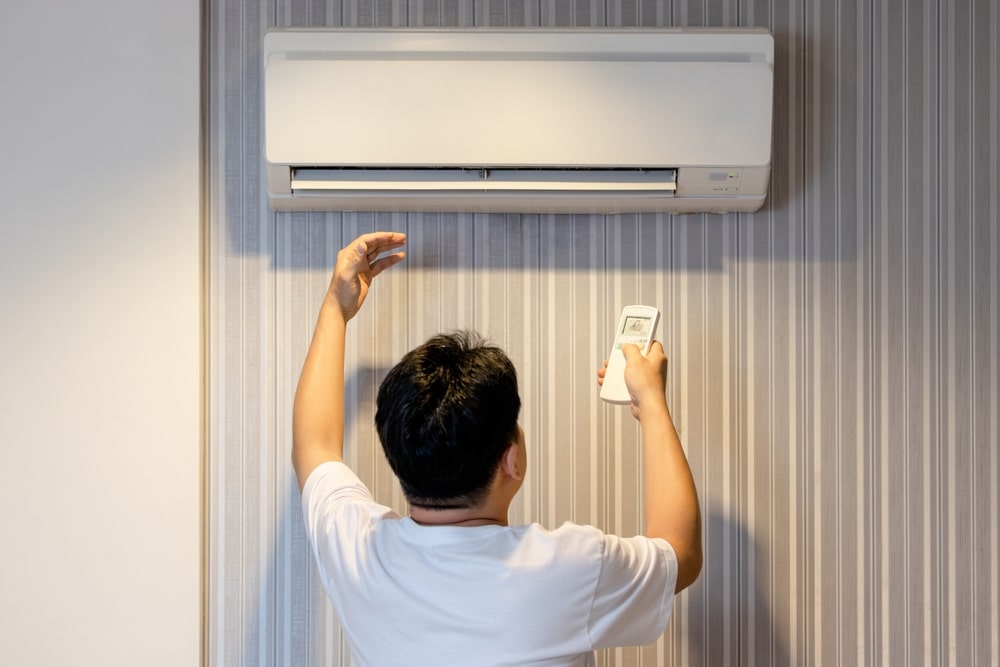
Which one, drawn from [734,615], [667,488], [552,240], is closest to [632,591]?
[667,488]

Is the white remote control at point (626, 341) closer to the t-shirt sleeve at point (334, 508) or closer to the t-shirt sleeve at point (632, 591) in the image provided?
the t-shirt sleeve at point (632, 591)

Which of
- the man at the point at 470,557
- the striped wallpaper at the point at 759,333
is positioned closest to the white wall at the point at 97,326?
the striped wallpaper at the point at 759,333

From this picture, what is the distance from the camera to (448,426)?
893mm

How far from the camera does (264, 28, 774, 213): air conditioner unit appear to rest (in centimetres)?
124

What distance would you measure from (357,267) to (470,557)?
1.77 feet

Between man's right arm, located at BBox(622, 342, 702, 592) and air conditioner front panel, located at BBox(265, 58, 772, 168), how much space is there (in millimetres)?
395

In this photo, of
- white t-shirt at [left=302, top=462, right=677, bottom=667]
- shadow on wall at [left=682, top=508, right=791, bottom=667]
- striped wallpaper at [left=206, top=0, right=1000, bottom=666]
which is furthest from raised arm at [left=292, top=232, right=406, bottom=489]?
shadow on wall at [left=682, top=508, right=791, bottom=667]

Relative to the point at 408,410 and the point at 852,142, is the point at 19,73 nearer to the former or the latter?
the point at 408,410

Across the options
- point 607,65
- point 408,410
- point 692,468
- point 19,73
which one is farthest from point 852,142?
point 19,73

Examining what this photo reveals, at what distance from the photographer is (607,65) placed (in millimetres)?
1253

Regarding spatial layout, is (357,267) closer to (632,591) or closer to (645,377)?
(645,377)

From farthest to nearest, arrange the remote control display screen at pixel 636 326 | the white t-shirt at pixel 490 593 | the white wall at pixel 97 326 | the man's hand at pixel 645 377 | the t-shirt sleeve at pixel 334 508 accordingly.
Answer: the white wall at pixel 97 326
the remote control display screen at pixel 636 326
the man's hand at pixel 645 377
the t-shirt sleeve at pixel 334 508
the white t-shirt at pixel 490 593

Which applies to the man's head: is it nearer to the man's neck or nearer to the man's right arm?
the man's neck

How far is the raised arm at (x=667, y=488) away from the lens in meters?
1.00
